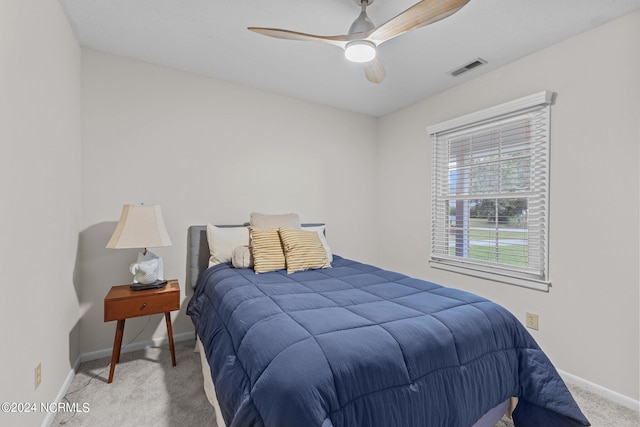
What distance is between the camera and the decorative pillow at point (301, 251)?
248cm

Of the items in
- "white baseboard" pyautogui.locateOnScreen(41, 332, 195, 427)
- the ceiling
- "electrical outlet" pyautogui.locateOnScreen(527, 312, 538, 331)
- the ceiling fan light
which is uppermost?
the ceiling

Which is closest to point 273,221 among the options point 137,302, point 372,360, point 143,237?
point 143,237

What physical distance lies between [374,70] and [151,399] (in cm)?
260

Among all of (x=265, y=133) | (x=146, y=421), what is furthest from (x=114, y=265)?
(x=265, y=133)

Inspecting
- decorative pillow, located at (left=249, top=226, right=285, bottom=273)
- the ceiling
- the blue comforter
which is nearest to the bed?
the blue comforter

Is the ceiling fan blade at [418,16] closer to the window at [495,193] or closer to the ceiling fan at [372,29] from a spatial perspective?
the ceiling fan at [372,29]

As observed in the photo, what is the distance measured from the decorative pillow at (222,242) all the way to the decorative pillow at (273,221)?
20cm

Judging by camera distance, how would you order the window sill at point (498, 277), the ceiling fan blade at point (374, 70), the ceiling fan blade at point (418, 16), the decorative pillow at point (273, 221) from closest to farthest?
the ceiling fan blade at point (418, 16) < the ceiling fan blade at point (374, 70) < the window sill at point (498, 277) < the decorative pillow at point (273, 221)

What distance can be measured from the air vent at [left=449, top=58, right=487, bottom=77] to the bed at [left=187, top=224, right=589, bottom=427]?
1.95m

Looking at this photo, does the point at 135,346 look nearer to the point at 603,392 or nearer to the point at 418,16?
the point at 418,16

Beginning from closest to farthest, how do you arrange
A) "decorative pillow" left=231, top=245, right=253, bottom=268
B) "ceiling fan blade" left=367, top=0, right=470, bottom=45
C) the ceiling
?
1. "ceiling fan blade" left=367, top=0, right=470, bottom=45
2. the ceiling
3. "decorative pillow" left=231, top=245, right=253, bottom=268

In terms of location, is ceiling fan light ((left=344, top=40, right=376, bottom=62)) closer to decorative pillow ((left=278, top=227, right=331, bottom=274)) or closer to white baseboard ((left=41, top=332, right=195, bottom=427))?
decorative pillow ((left=278, top=227, right=331, bottom=274))

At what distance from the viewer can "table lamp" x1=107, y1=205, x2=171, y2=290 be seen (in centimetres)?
220

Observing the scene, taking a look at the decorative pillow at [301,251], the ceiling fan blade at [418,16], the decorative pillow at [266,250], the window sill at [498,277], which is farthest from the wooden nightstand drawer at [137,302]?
the window sill at [498,277]
